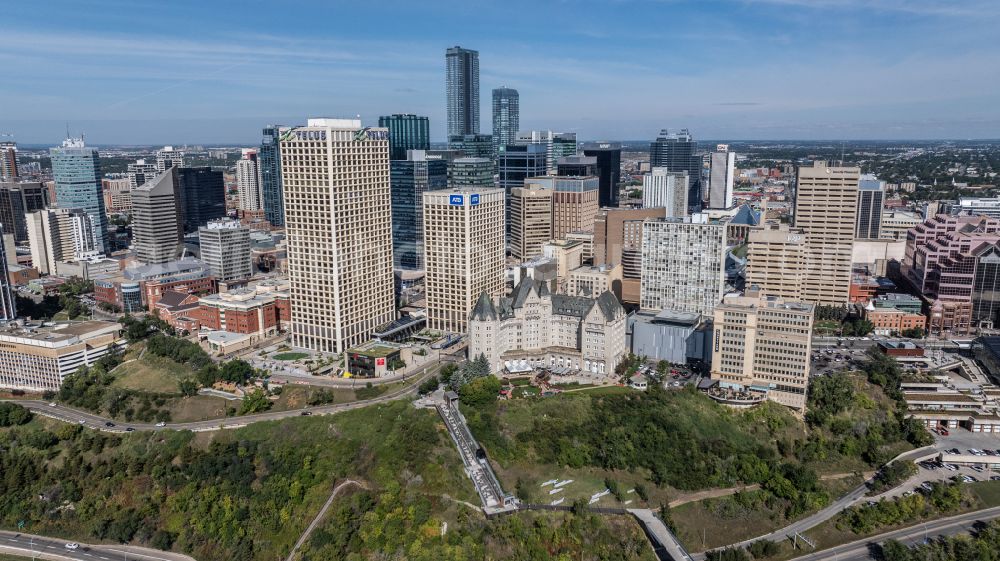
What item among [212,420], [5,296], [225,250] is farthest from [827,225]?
[5,296]

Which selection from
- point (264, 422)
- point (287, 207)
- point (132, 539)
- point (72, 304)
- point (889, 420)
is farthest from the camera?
point (72, 304)

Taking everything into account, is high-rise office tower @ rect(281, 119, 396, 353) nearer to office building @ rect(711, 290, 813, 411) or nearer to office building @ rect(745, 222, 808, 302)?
office building @ rect(711, 290, 813, 411)

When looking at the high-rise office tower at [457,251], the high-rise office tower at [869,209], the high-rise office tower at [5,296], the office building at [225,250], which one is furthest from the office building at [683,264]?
the high-rise office tower at [5,296]

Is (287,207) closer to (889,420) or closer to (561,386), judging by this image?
(561,386)

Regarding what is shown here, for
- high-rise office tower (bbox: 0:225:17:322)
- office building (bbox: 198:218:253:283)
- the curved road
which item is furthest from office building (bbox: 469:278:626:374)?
high-rise office tower (bbox: 0:225:17:322)

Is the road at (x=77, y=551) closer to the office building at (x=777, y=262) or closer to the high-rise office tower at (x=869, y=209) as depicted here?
the office building at (x=777, y=262)

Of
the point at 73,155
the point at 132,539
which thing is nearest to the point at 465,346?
the point at 132,539

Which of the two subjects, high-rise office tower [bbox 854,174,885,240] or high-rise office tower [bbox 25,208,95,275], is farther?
high-rise office tower [bbox 854,174,885,240]
